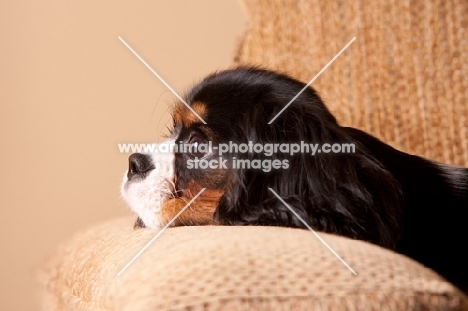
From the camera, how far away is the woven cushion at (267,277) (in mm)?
749

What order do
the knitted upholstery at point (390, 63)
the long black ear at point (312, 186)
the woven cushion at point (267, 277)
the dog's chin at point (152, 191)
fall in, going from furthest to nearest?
1. the knitted upholstery at point (390, 63)
2. the dog's chin at point (152, 191)
3. the long black ear at point (312, 186)
4. the woven cushion at point (267, 277)

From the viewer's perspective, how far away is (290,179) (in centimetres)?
119

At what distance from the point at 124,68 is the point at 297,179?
134 centimetres

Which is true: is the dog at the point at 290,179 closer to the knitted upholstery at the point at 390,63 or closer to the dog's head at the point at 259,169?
the dog's head at the point at 259,169

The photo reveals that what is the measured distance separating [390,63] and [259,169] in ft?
2.87

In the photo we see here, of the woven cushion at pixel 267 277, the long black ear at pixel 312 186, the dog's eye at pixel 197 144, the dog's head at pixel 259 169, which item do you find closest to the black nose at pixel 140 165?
the dog's head at pixel 259 169

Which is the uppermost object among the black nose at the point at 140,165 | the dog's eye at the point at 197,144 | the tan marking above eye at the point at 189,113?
the tan marking above eye at the point at 189,113

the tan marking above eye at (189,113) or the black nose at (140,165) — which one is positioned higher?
the tan marking above eye at (189,113)

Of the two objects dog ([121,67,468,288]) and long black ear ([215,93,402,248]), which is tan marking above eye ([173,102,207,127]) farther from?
long black ear ([215,93,402,248])

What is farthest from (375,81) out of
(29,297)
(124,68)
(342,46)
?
(29,297)

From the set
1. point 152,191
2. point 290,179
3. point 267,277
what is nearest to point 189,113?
point 152,191

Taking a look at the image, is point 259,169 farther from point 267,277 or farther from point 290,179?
point 267,277

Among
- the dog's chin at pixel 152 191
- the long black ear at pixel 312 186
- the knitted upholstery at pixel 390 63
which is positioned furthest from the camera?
the knitted upholstery at pixel 390 63

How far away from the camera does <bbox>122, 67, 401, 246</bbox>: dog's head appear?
1138 mm
